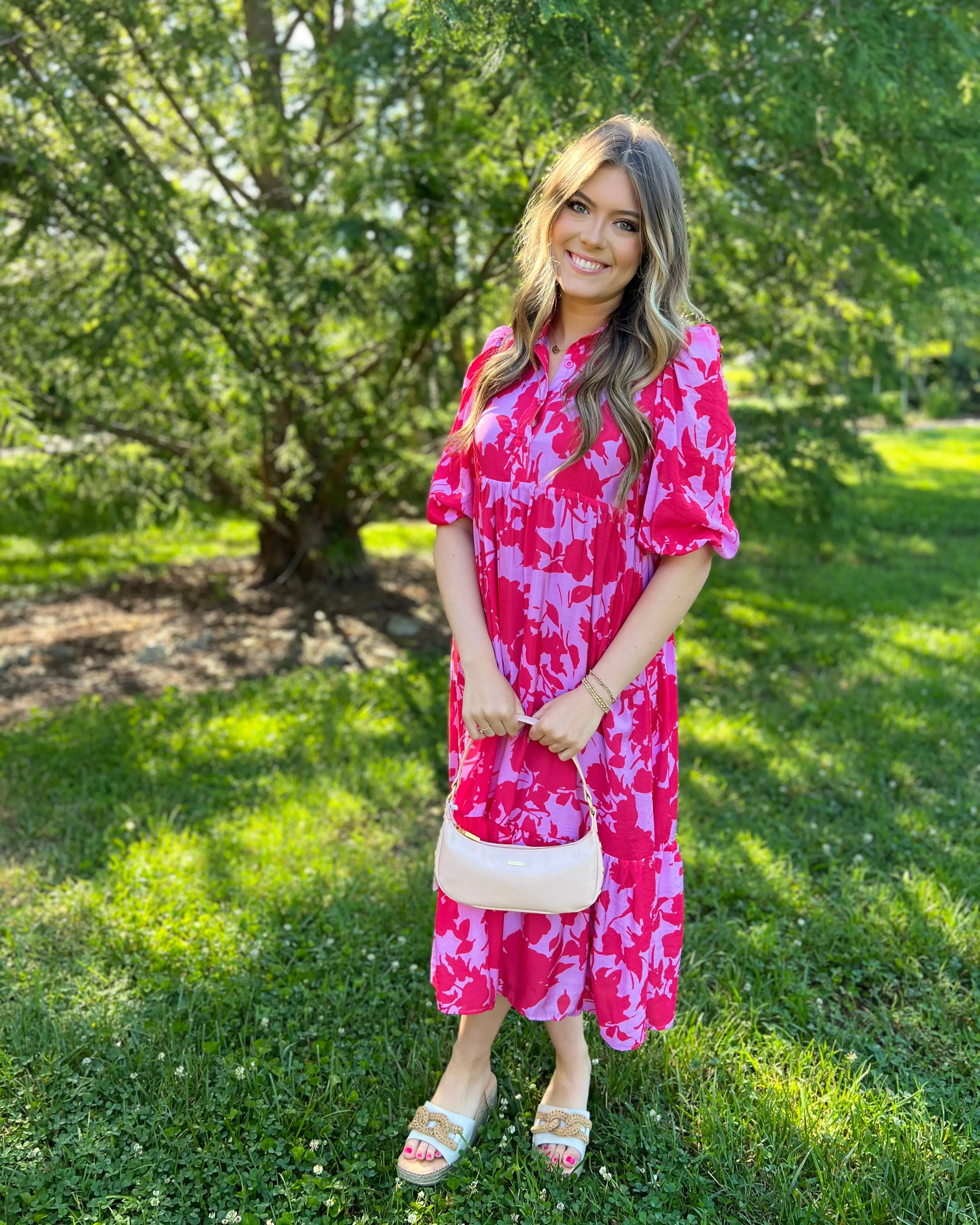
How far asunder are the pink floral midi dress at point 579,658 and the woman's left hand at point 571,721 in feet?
0.26

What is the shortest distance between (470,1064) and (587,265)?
5.61ft

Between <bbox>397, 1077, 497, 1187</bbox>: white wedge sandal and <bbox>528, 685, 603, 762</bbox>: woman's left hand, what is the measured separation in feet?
2.91

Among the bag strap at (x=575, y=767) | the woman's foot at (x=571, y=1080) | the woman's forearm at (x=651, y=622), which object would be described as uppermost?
the woman's forearm at (x=651, y=622)

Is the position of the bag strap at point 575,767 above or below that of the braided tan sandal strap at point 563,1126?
above

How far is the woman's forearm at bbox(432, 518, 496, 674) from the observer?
6.68 ft

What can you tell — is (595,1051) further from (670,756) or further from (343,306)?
(343,306)

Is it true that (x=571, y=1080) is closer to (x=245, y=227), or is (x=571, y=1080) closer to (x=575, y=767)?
(x=575, y=767)

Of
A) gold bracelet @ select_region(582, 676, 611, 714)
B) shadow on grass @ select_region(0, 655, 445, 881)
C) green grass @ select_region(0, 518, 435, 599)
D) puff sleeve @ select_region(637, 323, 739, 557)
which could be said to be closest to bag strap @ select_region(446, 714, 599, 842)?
gold bracelet @ select_region(582, 676, 611, 714)

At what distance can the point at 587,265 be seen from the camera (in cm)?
195

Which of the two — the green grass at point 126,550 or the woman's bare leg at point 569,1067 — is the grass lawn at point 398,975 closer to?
the woman's bare leg at point 569,1067

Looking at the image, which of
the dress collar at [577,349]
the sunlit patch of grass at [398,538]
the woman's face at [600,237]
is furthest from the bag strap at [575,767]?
the sunlit patch of grass at [398,538]

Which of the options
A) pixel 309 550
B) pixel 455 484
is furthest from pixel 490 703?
pixel 309 550

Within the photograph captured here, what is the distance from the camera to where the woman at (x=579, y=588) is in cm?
191

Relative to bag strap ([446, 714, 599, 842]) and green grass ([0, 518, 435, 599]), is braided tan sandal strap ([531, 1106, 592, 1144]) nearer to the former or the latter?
bag strap ([446, 714, 599, 842])
